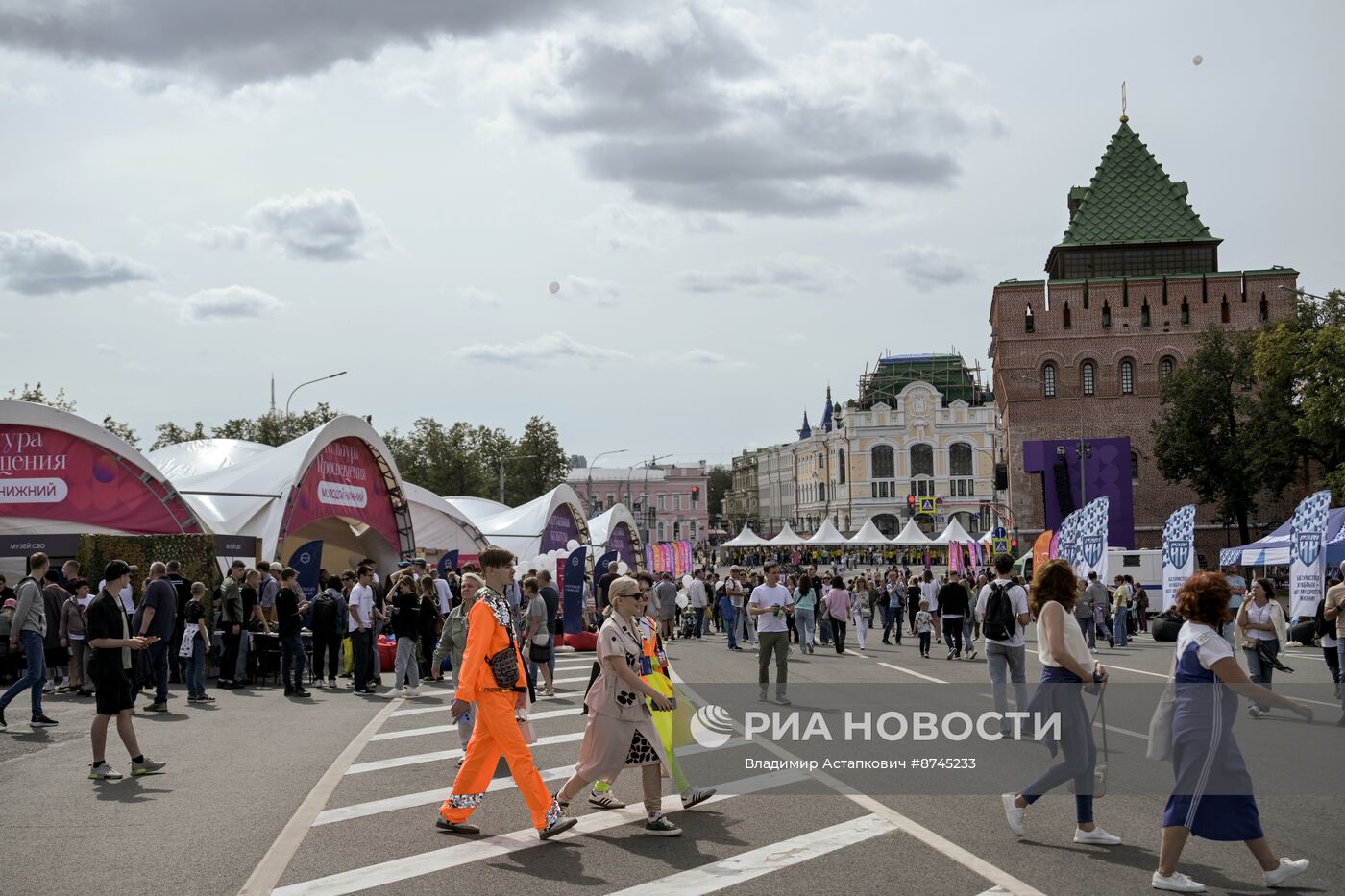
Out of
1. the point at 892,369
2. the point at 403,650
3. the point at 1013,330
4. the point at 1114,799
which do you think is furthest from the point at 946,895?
the point at 892,369

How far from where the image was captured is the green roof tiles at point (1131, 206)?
77.3 m

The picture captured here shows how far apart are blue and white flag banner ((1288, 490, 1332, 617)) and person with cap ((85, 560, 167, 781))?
67.4 ft

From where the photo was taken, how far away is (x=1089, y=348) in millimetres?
74000

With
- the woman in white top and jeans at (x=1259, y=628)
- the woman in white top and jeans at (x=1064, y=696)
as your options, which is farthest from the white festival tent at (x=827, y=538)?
the woman in white top and jeans at (x=1064, y=696)

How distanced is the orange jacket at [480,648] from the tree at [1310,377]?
1650 inches

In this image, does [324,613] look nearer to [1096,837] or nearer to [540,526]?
[1096,837]

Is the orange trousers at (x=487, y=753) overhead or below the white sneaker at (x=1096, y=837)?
overhead

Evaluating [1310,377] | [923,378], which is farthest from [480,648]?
[923,378]

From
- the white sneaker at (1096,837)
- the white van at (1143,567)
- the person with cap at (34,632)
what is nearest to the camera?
the white sneaker at (1096,837)

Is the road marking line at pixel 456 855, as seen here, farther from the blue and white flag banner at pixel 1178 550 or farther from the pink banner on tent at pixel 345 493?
the pink banner on tent at pixel 345 493

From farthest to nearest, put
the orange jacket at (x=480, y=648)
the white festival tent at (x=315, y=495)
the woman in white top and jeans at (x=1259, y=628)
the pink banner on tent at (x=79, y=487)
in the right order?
the white festival tent at (x=315, y=495), the pink banner on tent at (x=79, y=487), the woman in white top and jeans at (x=1259, y=628), the orange jacket at (x=480, y=648)

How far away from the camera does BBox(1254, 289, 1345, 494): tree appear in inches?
1747

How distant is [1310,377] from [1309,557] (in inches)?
1036

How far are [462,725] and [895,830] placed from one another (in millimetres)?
3984
